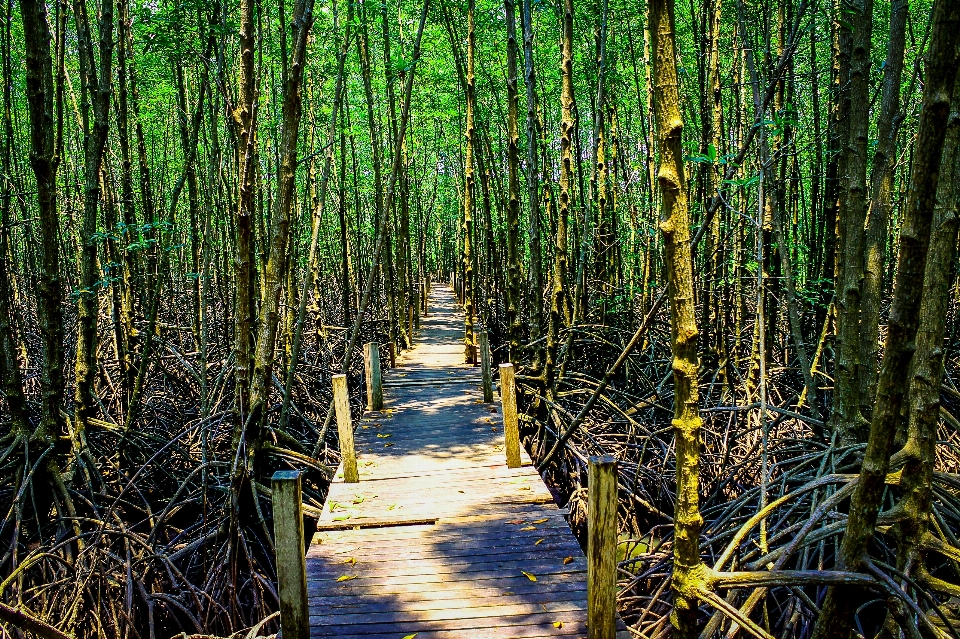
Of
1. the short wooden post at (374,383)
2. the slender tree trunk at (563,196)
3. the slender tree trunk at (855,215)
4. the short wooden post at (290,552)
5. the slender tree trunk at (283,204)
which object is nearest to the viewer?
the short wooden post at (290,552)

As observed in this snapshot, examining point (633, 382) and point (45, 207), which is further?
point (633, 382)

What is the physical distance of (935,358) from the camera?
2.39 metres

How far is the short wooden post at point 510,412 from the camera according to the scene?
16.3ft

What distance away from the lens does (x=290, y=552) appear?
8.73 feet

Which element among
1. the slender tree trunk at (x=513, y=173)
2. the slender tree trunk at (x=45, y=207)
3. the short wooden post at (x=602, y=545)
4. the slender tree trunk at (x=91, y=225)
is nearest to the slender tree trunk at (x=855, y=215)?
the short wooden post at (x=602, y=545)

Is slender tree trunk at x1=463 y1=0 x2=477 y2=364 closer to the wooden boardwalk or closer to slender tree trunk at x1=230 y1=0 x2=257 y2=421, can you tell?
the wooden boardwalk

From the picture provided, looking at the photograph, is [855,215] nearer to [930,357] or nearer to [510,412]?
[930,357]

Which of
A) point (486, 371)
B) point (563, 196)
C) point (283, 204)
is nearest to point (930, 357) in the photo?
point (283, 204)

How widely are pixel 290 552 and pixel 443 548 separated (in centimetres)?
136

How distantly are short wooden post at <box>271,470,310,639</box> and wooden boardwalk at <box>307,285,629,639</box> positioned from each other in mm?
283

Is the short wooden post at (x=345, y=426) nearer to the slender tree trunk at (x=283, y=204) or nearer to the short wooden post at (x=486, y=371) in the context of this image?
the slender tree trunk at (x=283, y=204)

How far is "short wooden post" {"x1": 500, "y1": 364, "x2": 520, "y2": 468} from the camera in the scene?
16.3ft

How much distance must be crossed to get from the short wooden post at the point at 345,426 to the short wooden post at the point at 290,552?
208 centimetres

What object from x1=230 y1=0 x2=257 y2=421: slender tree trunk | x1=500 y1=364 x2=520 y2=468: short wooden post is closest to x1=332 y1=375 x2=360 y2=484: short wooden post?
x1=230 y1=0 x2=257 y2=421: slender tree trunk
